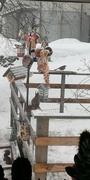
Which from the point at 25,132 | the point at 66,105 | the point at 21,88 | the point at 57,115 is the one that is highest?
the point at 57,115

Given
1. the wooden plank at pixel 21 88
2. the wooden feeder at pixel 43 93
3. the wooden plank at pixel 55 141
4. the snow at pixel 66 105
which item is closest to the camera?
the wooden plank at pixel 55 141

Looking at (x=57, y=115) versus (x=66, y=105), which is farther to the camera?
(x=66, y=105)

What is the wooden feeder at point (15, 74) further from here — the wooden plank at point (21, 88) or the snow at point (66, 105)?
the snow at point (66, 105)

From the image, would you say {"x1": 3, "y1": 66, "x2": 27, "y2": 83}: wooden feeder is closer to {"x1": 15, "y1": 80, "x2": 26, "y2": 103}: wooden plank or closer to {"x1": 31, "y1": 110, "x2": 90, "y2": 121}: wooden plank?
{"x1": 15, "y1": 80, "x2": 26, "y2": 103}: wooden plank

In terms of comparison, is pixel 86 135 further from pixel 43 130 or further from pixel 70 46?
pixel 70 46

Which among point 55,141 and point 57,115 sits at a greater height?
point 57,115

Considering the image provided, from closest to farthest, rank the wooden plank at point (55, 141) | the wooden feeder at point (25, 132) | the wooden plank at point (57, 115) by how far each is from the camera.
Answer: the wooden plank at point (57, 115)
the wooden plank at point (55, 141)
the wooden feeder at point (25, 132)

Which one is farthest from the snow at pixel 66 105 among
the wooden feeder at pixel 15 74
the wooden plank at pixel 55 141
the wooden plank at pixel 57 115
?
the wooden feeder at pixel 15 74

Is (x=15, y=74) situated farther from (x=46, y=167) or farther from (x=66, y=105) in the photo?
(x=66, y=105)

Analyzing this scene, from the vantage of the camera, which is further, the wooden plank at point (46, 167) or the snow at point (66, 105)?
the snow at point (66, 105)

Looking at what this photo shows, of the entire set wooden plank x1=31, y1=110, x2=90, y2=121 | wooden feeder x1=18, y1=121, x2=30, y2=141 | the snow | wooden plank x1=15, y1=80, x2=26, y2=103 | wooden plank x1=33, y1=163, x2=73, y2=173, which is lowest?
the snow

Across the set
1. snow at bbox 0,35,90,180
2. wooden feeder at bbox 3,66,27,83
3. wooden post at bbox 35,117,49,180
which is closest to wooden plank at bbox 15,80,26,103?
wooden feeder at bbox 3,66,27,83

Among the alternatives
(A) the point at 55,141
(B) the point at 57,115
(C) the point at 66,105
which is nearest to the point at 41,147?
(A) the point at 55,141

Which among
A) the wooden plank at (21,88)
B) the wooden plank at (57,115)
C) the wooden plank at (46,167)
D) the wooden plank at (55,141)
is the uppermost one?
the wooden plank at (57,115)
